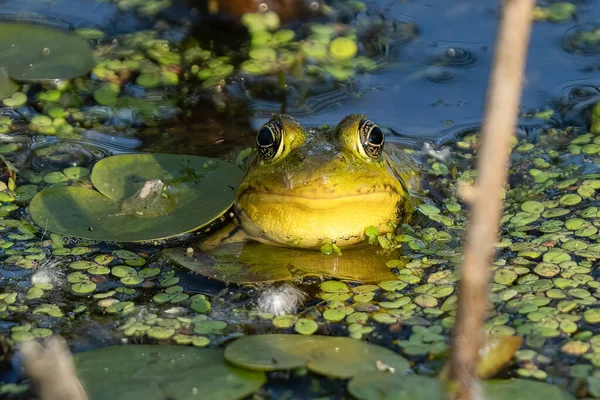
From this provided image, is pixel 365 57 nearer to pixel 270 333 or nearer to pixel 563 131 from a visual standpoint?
pixel 563 131

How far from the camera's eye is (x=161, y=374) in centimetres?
252

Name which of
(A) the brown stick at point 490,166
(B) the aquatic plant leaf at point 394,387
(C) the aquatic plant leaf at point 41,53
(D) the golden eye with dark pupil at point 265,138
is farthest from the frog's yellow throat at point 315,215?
(C) the aquatic plant leaf at point 41,53

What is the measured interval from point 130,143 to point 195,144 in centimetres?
38

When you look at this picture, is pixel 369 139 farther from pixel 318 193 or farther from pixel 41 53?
pixel 41 53

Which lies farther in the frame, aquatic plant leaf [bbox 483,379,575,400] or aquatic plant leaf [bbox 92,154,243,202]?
aquatic plant leaf [bbox 92,154,243,202]

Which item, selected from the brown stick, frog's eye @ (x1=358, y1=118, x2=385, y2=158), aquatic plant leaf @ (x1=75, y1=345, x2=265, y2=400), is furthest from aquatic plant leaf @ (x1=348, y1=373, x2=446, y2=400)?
frog's eye @ (x1=358, y1=118, x2=385, y2=158)

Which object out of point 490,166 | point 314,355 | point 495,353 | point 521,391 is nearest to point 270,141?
point 314,355

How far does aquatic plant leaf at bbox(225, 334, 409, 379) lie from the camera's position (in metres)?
2.54

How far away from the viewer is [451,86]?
514 cm

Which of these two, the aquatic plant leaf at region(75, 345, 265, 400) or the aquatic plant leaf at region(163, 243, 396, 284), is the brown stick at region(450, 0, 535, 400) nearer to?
the aquatic plant leaf at region(75, 345, 265, 400)

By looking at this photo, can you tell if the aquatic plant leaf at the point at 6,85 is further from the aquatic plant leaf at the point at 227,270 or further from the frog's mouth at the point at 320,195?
the frog's mouth at the point at 320,195

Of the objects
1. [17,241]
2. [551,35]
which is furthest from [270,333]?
[551,35]

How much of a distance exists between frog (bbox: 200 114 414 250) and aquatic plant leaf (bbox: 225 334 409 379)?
2.26ft

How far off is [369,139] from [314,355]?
1.16 meters
